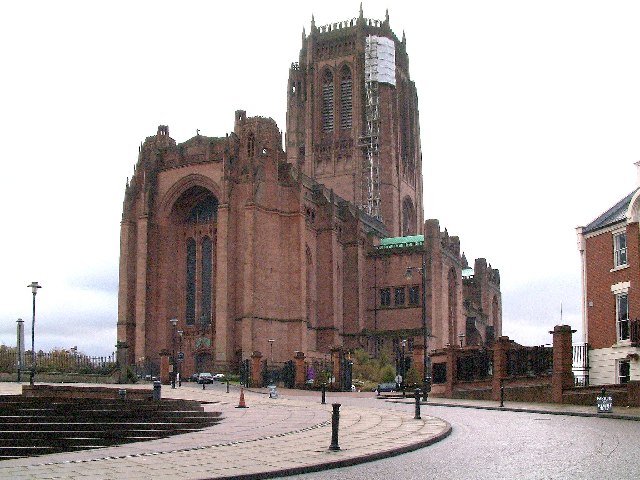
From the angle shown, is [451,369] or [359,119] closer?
[451,369]

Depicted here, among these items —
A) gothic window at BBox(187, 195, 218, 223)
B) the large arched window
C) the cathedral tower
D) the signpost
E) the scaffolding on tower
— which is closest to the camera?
the signpost

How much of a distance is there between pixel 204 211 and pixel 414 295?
21.5 meters

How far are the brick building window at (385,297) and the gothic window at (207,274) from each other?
18787 mm

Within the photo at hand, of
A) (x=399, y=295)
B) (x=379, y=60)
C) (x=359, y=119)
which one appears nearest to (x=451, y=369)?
(x=399, y=295)

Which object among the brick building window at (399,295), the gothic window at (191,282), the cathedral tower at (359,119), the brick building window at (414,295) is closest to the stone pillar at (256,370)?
the gothic window at (191,282)

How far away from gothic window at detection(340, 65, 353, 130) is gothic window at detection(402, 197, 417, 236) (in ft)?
37.4

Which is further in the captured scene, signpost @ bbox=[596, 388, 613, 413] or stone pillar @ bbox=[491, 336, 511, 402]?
stone pillar @ bbox=[491, 336, 511, 402]

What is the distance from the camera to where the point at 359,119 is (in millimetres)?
99625

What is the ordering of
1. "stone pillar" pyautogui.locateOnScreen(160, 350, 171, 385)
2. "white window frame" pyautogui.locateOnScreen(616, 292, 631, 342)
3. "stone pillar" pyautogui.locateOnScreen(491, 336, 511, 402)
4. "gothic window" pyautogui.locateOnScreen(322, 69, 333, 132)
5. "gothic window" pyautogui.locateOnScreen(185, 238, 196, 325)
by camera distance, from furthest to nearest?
1. "gothic window" pyautogui.locateOnScreen(322, 69, 333, 132)
2. "gothic window" pyautogui.locateOnScreen(185, 238, 196, 325)
3. "stone pillar" pyautogui.locateOnScreen(160, 350, 171, 385)
4. "stone pillar" pyautogui.locateOnScreen(491, 336, 511, 402)
5. "white window frame" pyautogui.locateOnScreen(616, 292, 631, 342)

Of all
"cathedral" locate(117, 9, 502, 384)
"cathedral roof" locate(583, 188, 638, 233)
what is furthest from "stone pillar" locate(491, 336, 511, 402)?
"cathedral" locate(117, 9, 502, 384)

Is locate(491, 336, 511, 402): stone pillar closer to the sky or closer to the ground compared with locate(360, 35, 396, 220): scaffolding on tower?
closer to the ground

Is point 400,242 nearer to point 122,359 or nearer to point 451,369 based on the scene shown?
point 122,359

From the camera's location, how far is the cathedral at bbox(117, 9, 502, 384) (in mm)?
67312

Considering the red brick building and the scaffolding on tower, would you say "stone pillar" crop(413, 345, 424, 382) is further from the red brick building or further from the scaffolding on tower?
the scaffolding on tower
